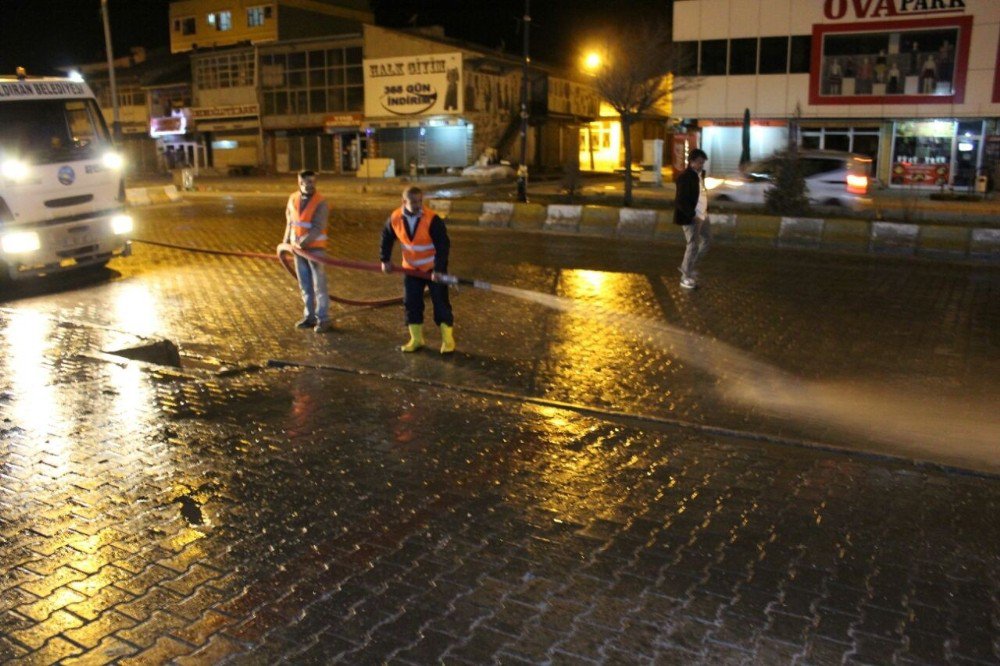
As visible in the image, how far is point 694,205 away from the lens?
38.3ft

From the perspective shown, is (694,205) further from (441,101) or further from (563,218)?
(441,101)

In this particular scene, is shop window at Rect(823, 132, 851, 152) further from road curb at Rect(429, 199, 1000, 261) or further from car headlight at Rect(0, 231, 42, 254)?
car headlight at Rect(0, 231, 42, 254)

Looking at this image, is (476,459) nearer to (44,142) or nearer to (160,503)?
(160,503)

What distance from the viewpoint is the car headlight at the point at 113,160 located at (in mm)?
13172

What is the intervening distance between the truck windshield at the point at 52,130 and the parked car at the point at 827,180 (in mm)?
14942

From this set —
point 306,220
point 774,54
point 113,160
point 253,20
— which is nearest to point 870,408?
point 306,220

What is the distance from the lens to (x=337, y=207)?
2780cm

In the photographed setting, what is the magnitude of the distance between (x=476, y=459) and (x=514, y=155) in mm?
43108

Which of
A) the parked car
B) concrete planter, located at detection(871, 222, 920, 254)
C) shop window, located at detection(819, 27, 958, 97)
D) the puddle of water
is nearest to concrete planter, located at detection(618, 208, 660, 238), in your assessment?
concrete planter, located at detection(871, 222, 920, 254)

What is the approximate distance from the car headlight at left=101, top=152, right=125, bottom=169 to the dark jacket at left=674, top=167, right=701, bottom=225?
27.1ft

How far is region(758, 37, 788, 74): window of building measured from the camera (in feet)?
110

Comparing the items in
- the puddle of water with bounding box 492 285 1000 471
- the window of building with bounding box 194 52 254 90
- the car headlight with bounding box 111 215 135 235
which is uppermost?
the window of building with bounding box 194 52 254 90

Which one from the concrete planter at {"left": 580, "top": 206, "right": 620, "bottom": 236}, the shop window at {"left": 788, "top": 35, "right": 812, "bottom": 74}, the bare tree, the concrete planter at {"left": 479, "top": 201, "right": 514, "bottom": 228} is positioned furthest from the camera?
the shop window at {"left": 788, "top": 35, "right": 812, "bottom": 74}

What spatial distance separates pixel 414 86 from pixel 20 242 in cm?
3436
